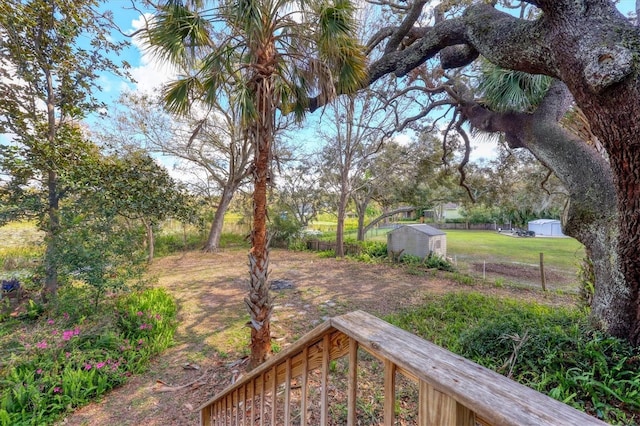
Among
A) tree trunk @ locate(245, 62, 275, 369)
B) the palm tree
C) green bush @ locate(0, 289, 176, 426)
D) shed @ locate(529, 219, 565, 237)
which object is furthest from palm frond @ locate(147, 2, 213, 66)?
shed @ locate(529, 219, 565, 237)

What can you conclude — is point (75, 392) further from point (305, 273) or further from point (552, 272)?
point (552, 272)

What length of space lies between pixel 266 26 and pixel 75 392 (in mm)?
4752

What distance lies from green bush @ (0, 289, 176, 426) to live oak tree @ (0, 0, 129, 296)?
4.19 ft

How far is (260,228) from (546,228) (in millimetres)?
29502

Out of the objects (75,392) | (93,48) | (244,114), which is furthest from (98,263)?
(93,48)

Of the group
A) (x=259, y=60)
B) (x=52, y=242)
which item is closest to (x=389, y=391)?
(x=259, y=60)

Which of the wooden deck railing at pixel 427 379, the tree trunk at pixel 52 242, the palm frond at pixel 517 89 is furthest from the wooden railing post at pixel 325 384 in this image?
the tree trunk at pixel 52 242

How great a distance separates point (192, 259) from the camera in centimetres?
1091

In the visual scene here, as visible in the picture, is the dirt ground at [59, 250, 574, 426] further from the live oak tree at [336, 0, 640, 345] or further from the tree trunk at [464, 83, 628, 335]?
the live oak tree at [336, 0, 640, 345]

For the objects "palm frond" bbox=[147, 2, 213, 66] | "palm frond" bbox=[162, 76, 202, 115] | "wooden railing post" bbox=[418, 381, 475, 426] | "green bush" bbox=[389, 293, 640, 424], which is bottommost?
"green bush" bbox=[389, 293, 640, 424]

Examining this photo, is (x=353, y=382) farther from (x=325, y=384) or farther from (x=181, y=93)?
(x=181, y=93)

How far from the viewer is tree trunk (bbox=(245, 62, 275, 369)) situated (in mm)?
3232

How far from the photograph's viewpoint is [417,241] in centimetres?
950

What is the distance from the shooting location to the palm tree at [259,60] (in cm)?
323
